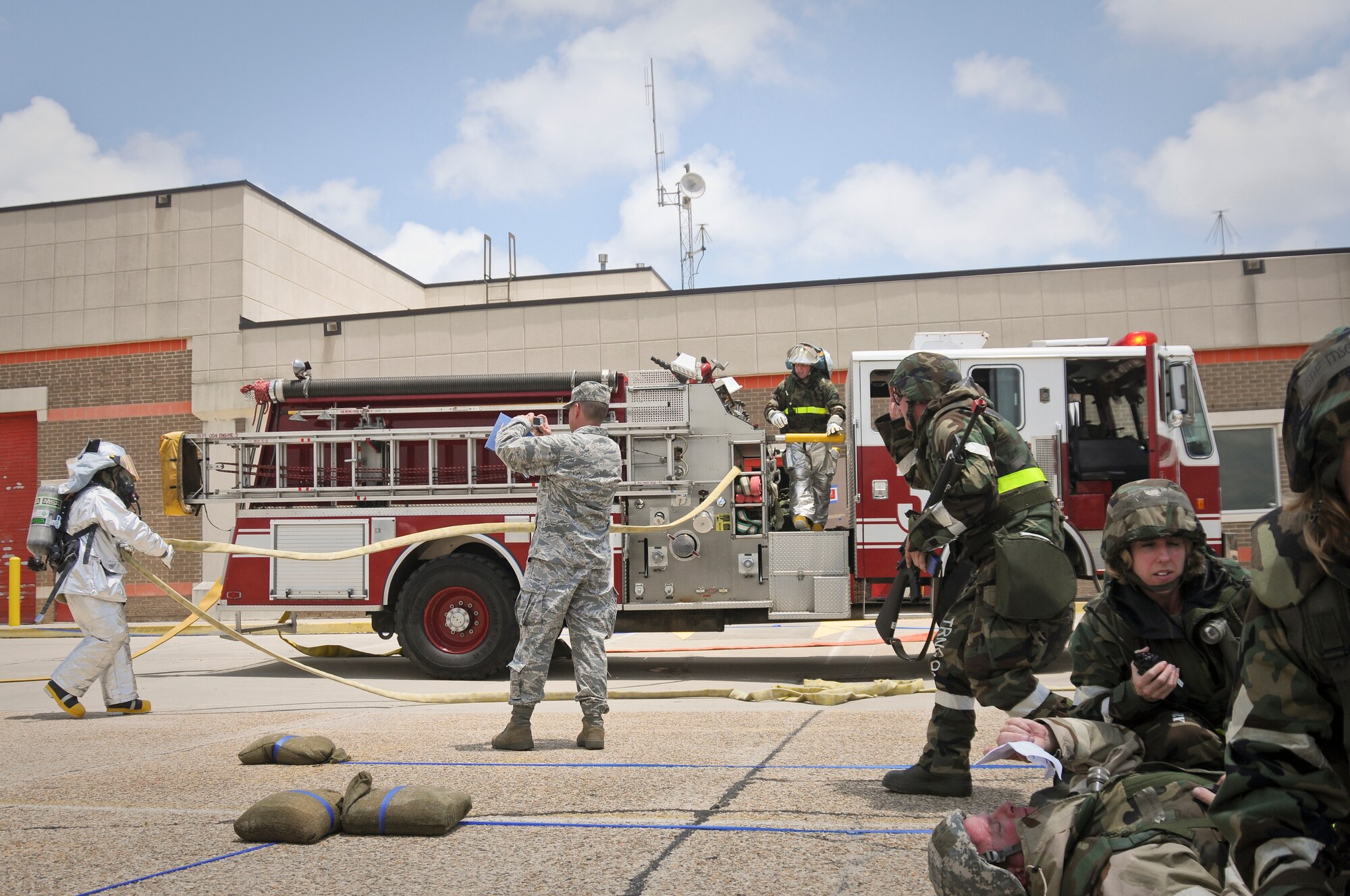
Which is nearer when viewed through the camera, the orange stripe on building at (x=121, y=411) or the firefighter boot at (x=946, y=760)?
the firefighter boot at (x=946, y=760)

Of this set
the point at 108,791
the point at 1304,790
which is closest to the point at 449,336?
the point at 108,791

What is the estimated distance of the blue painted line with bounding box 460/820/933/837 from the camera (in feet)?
11.0

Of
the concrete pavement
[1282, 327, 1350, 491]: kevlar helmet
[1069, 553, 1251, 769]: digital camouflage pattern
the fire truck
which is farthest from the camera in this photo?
the fire truck

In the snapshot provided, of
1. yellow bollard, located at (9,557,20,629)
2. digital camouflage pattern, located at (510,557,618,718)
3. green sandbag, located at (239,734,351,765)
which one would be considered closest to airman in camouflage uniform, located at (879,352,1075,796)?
digital camouflage pattern, located at (510,557,618,718)

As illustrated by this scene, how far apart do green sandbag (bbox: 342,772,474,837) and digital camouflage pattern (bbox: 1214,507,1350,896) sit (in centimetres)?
244

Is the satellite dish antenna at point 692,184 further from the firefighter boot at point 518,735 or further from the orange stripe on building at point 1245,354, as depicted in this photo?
the firefighter boot at point 518,735

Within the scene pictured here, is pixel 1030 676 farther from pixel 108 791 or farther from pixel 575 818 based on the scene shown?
pixel 108 791

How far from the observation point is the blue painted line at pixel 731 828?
3357 millimetres

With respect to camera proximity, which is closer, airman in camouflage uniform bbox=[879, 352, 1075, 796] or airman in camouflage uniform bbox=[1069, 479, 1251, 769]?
airman in camouflage uniform bbox=[1069, 479, 1251, 769]

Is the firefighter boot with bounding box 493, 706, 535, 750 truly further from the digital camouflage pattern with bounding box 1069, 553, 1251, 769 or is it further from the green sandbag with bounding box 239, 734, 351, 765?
the digital camouflage pattern with bounding box 1069, 553, 1251, 769

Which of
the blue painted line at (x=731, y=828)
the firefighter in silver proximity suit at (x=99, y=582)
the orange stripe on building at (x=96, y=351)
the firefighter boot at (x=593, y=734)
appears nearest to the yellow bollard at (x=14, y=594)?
the orange stripe on building at (x=96, y=351)

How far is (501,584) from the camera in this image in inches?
341

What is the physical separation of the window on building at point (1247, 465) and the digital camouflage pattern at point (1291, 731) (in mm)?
15030

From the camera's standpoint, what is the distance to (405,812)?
11.1 ft
